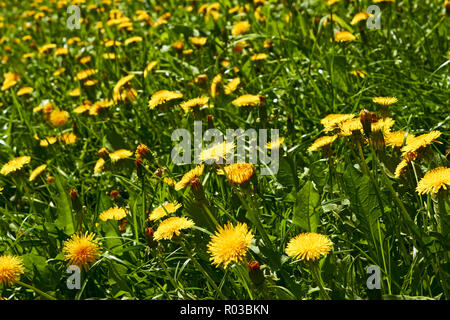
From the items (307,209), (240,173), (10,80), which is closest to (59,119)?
(10,80)

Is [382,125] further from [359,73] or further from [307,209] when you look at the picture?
[359,73]

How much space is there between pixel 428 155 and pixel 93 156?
142 centimetres

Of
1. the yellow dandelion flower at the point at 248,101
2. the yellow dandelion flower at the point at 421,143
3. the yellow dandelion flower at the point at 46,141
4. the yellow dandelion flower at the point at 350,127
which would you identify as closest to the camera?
the yellow dandelion flower at the point at 421,143

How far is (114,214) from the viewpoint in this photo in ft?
5.01

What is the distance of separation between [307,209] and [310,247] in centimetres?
23

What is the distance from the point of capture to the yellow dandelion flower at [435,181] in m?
1.08

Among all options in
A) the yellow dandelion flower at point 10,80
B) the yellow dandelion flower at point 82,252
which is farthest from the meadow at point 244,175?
the yellow dandelion flower at point 10,80

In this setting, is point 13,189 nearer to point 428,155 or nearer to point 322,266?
point 322,266

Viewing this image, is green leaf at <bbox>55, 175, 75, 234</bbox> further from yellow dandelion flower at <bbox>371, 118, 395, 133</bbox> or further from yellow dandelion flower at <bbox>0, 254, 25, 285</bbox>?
yellow dandelion flower at <bbox>371, 118, 395, 133</bbox>

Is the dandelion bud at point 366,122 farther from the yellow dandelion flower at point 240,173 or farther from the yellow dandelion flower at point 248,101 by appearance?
the yellow dandelion flower at point 248,101

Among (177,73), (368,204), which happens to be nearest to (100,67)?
(177,73)

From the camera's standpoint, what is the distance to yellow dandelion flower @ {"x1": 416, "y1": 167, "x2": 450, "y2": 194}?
3.56ft

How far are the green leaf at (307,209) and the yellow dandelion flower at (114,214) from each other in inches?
19.6

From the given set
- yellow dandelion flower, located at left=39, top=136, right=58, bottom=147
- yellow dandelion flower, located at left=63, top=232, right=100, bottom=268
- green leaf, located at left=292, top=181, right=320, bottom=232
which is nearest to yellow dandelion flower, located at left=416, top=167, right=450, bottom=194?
green leaf, located at left=292, top=181, right=320, bottom=232
